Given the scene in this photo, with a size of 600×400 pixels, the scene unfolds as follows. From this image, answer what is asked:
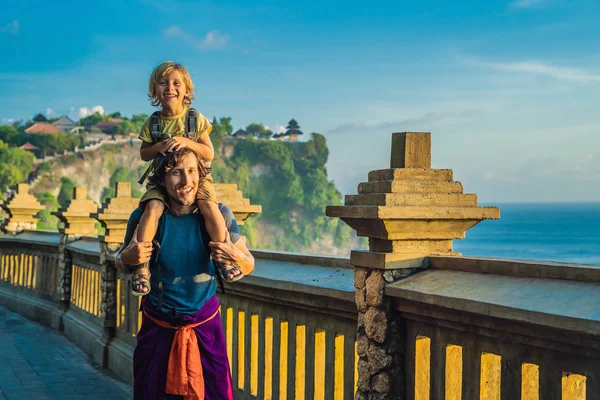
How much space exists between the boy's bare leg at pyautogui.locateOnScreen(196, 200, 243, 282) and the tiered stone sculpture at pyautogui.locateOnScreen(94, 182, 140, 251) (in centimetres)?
495

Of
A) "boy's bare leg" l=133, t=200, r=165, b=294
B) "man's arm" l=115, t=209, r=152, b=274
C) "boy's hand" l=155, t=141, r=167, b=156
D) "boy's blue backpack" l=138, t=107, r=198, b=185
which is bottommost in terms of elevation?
"man's arm" l=115, t=209, r=152, b=274

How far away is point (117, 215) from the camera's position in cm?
816

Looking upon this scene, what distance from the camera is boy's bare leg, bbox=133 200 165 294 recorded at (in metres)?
3.28

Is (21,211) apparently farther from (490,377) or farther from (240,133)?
(240,133)

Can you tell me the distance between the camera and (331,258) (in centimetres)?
474

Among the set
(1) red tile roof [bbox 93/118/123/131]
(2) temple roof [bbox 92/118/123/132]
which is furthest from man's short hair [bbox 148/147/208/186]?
(1) red tile roof [bbox 93/118/123/131]

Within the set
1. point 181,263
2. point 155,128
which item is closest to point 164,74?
point 155,128

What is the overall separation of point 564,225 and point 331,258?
184 metres

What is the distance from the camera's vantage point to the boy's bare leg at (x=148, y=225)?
3.28 meters

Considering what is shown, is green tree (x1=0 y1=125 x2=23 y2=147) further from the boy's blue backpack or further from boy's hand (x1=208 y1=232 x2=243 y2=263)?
boy's hand (x1=208 y1=232 x2=243 y2=263)

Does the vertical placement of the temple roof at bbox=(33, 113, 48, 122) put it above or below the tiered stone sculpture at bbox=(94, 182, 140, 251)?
above

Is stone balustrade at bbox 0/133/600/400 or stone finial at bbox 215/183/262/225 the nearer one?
stone balustrade at bbox 0/133/600/400

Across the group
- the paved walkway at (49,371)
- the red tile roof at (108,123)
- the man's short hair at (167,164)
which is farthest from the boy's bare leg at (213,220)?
the red tile roof at (108,123)

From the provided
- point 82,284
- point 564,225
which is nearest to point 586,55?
point 564,225
